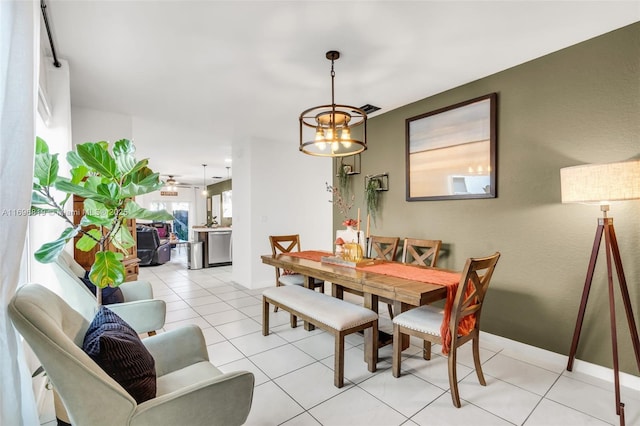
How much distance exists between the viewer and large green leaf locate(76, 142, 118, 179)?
1.60 m

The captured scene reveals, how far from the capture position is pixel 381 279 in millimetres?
2225

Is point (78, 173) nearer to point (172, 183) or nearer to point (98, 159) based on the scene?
point (98, 159)

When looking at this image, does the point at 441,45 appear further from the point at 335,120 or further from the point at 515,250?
the point at 515,250

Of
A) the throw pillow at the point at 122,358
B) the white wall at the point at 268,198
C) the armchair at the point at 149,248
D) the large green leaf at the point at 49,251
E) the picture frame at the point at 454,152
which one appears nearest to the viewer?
the throw pillow at the point at 122,358

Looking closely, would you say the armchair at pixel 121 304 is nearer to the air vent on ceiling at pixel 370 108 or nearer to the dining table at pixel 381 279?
the dining table at pixel 381 279

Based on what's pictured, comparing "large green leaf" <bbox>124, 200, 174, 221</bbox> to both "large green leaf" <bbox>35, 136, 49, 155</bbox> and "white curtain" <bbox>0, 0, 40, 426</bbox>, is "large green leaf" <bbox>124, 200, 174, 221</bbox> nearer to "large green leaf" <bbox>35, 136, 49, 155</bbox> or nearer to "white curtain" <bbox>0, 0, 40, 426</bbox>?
"large green leaf" <bbox>35, 136, 49, 155</bbox>

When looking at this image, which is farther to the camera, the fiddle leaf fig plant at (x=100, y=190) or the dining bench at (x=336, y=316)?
the dining bench at (x=336, y=316)

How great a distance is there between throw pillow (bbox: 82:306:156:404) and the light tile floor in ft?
2.94

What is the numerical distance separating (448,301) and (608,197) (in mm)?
1167

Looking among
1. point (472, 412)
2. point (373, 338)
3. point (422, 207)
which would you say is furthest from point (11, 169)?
point (422, 207)

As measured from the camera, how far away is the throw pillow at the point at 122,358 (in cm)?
109

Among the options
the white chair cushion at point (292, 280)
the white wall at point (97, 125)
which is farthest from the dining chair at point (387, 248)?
the white wall at point (97, 125)

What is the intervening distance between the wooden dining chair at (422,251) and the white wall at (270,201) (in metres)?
2.50

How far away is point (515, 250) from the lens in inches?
105
